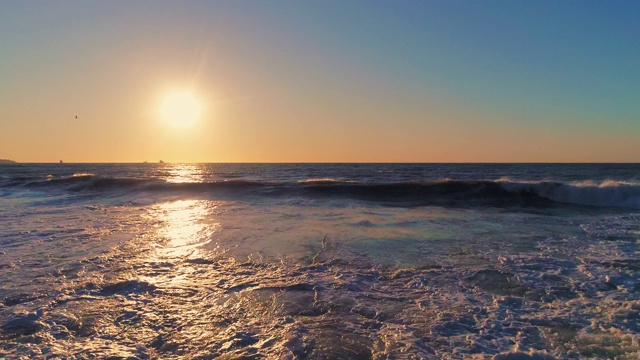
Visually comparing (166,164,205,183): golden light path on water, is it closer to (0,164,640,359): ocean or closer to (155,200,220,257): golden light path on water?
(155,200,220,257): golden light path on water

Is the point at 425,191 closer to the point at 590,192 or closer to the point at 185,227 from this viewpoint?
the point at 590,192

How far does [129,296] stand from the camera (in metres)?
5.12

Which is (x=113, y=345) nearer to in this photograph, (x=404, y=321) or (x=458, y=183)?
(x=404, y=321)

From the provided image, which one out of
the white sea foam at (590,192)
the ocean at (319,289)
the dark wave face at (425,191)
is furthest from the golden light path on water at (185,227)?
the white sea foam at (590,192)

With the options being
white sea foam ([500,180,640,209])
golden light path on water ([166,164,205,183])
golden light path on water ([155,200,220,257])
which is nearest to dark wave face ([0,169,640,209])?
white sea foam ([500,180,640,209])

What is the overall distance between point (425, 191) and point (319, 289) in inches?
712

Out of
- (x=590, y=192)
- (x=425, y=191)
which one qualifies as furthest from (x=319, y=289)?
(x=590, y=192)

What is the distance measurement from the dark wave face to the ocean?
656cm

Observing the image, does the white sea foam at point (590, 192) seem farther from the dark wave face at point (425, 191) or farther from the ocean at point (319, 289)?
the ocean at point (319, 289)

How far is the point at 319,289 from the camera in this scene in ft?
17.9

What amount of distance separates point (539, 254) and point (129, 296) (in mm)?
7156

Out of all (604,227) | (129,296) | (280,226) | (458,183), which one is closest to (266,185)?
(458,183)

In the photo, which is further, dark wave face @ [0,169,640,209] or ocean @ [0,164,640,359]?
dark wave face @ [0,169,640,209]

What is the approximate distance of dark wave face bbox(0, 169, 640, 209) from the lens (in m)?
17.8
